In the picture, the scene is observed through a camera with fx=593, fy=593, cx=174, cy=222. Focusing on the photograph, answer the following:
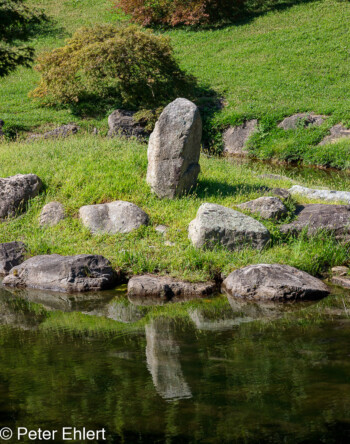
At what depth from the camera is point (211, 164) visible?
1593 centimetres

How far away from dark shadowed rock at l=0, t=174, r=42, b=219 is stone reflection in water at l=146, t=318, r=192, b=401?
17.3 ft

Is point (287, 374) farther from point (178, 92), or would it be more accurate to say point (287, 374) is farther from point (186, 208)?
point (178, 92)

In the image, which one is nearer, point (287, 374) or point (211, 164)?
point (287, 374)

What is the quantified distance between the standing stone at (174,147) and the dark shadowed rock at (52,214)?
199 centimetres

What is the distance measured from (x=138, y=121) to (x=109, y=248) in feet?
41.4

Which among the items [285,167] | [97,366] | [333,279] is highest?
[97,366]

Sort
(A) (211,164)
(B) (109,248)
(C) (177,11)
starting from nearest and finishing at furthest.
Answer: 1. (B) (109,248)
2. (A) (211,164)
3. (C) (177,11)

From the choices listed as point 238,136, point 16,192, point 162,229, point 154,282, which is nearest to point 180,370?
point 154,282

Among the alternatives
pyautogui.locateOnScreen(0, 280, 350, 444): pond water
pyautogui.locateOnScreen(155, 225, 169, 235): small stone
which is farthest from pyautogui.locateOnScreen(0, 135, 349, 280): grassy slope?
pyautogui.locateOnScreen(0, 280, 350, 444): pond water

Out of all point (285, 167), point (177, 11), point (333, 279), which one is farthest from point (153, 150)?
point (177, 11)

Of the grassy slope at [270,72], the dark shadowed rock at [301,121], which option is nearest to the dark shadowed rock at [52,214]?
the grassy slope at [270,72]

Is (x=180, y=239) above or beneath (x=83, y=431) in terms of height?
beneath

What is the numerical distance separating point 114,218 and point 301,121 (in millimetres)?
13848

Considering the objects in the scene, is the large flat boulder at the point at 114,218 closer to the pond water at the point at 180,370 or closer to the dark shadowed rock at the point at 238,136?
the pond water at the point at 180,370
